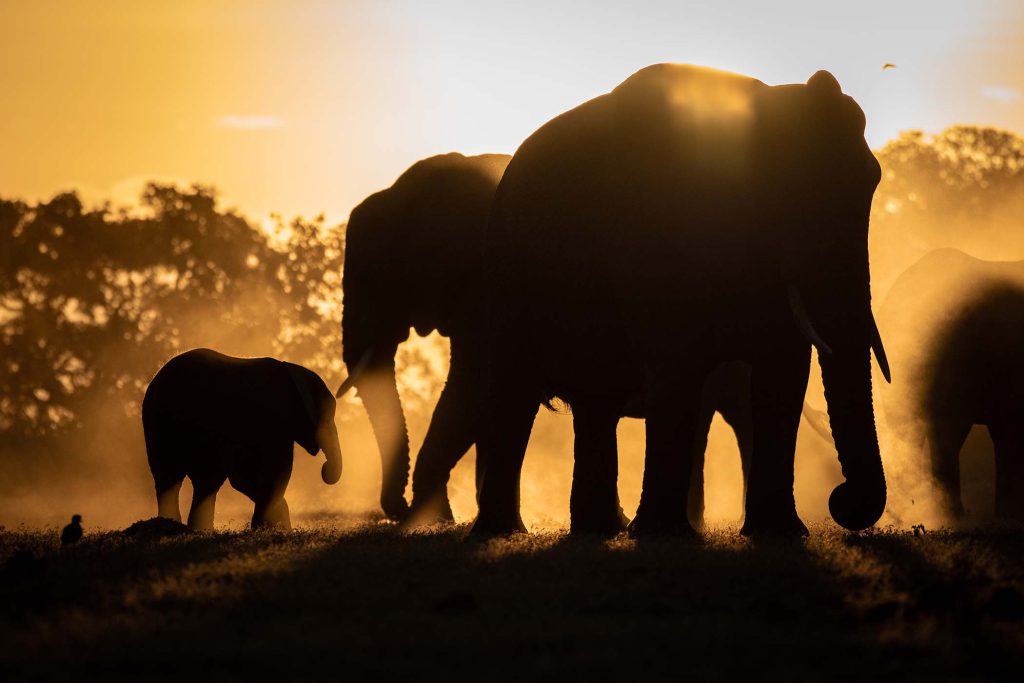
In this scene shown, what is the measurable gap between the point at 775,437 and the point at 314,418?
25.8 feet

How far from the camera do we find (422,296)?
2070cm

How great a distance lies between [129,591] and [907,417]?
1331 cm

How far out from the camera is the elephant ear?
68.6 ft

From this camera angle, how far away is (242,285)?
45.2 m

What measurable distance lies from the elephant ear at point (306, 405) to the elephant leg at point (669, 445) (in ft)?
24.4

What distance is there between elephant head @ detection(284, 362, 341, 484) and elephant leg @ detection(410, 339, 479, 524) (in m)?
1.65

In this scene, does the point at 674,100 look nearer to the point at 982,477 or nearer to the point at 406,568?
the point at 406,568

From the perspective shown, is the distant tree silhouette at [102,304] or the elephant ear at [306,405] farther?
the distant tree silhouette at [102,304]

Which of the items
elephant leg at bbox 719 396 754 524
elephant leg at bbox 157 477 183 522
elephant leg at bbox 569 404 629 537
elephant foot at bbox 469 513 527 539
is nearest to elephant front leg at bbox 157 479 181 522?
elephant leg at bbox 157 477 183 522

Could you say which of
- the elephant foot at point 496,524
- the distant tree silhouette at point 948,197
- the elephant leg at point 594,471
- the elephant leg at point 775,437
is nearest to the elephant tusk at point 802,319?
the elephant leg at point 775,437

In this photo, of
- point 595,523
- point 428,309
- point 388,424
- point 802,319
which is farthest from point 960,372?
point 802,319

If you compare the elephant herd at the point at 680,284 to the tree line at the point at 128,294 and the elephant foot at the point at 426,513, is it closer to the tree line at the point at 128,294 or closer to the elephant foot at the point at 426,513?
the elephant foot at the point at 426,513

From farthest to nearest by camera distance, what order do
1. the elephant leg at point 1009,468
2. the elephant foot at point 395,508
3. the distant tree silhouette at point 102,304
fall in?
1. the distant tree silhouette at point 102,304
2. the elephant foot at point 395,508
3. the elephant leg at point 1009,468

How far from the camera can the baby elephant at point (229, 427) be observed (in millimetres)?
20344
